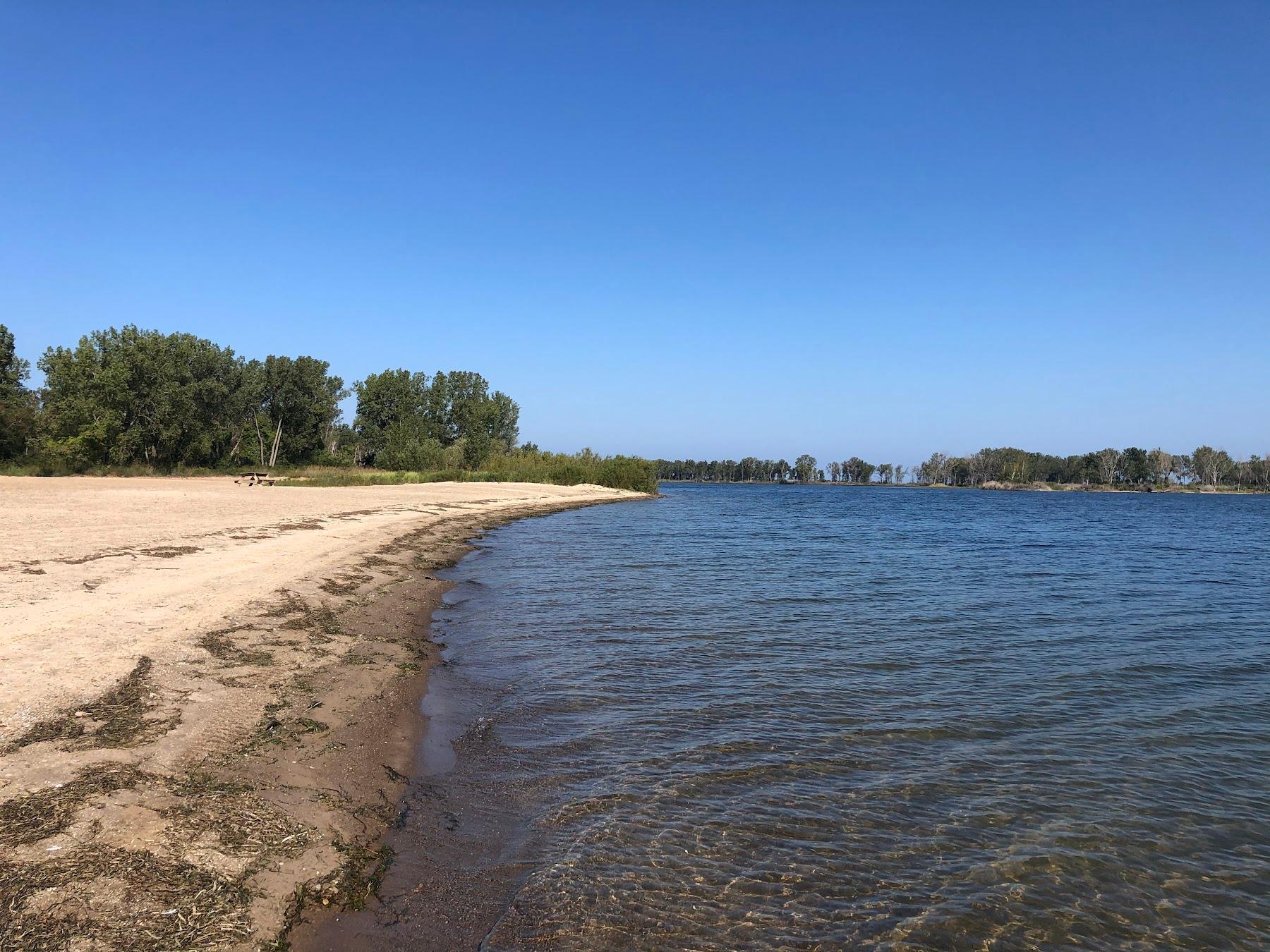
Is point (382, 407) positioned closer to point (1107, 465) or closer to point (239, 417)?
point (239, 417)

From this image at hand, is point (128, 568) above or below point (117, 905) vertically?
above

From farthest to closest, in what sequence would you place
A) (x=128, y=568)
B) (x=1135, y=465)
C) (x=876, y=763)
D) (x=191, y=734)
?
(x=1135, y=465) < (x=128, y=568) < (x=876, y=763) < (x=191, y=734)

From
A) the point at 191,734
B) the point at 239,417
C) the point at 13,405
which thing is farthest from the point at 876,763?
the point at 239,417

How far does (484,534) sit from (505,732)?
82.3ft

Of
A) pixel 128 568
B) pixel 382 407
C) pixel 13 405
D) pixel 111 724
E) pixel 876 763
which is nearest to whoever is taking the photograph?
pixel 111 724

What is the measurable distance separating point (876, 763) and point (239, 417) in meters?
80.0

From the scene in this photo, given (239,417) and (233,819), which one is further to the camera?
(239,417)

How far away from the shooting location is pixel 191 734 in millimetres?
6453

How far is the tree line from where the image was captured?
2069 inches

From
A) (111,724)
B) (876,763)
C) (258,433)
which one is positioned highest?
(258,433)

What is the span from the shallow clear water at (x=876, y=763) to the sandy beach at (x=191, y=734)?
56.8 inches

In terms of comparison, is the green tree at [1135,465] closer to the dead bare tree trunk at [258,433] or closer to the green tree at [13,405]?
the dead bare tree trunk at [258,433]

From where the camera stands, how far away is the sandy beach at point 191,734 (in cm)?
415

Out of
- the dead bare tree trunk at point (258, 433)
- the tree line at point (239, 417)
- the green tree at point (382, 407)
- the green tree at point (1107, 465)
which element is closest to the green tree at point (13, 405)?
the tree line at point (239, 417)
